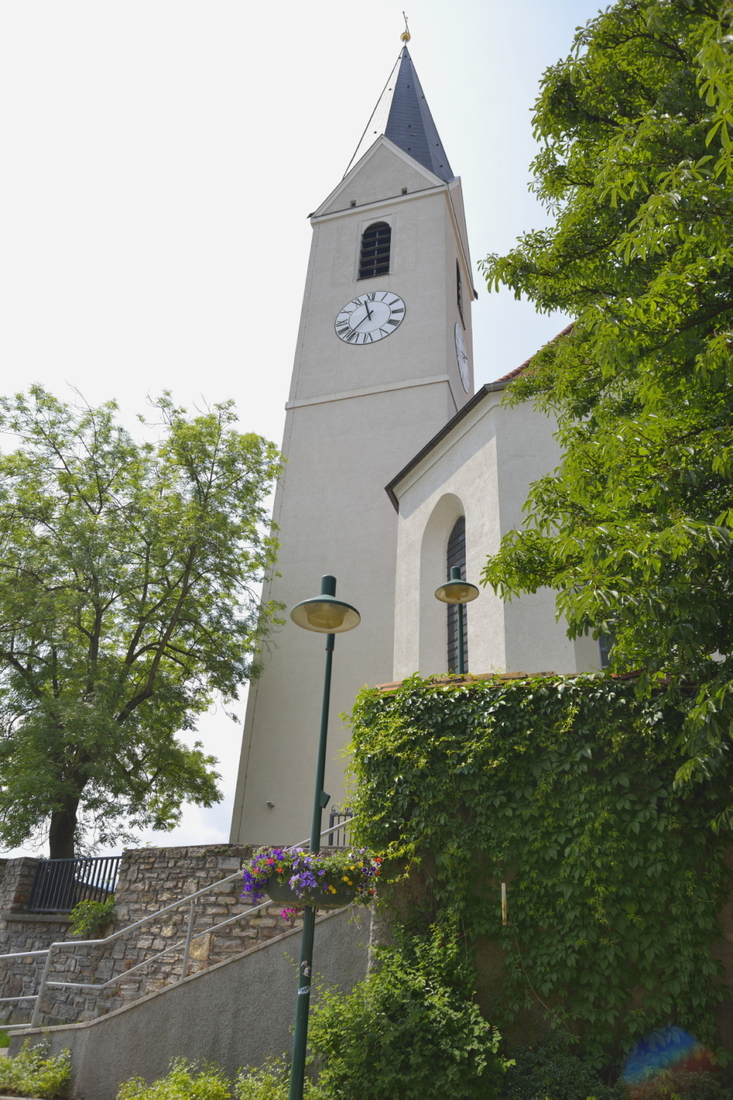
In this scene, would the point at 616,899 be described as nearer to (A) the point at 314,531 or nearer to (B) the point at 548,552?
(B) the point at 548,552

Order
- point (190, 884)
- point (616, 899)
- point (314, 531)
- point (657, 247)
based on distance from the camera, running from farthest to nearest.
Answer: point (314, 531), point (190, 884), point (616, 899), point (657, 247)

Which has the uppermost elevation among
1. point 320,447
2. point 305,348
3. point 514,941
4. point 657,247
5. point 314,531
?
point 305,348

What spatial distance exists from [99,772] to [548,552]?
10467 millimetres

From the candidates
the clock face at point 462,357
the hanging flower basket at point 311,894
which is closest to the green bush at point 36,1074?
the hanging flower basket at point 311,894

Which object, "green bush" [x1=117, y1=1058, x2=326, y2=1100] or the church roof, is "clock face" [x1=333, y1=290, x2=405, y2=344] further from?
"green bush" [x1=117, y1=1058, x2=326, y2=1100]

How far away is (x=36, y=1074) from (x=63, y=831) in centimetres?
779

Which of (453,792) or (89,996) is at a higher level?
(453,792)

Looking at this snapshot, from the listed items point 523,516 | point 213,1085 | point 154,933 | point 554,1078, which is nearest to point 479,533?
point 523,516

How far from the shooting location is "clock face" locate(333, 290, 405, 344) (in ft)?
76.3

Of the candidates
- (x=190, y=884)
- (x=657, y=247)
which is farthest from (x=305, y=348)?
(x=657, y=247)

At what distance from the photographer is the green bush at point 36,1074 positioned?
7754mm

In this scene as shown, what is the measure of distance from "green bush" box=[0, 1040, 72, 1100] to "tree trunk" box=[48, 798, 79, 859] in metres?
6.95

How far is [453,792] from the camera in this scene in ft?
24.8

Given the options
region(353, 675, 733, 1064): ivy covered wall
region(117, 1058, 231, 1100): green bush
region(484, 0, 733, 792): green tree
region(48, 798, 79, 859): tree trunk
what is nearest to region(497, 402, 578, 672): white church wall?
region(353, 675, 733, 1064): ivy covered wall
